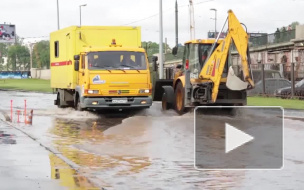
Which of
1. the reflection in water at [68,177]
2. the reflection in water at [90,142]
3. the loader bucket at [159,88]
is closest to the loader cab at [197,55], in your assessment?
the loader bucket at [159,88]

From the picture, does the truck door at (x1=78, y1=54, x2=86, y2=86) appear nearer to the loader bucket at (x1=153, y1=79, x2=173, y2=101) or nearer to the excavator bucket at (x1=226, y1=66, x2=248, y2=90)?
the loader bucket at (x1=153, y1=79, x2=173, y2=101)

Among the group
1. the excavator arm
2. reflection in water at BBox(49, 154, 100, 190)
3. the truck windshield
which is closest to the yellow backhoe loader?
the excavator arm

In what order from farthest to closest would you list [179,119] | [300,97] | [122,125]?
[300,97], [179,119], [122,125]

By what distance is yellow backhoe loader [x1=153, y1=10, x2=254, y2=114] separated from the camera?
62.2 feet

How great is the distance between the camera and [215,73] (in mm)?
19094

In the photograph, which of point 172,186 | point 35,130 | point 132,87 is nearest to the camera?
point 172,186

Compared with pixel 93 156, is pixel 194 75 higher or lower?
higher

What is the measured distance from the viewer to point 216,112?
68.5ft

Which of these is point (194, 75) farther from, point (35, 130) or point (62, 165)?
point (62, 165)

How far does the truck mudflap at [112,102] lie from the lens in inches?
785

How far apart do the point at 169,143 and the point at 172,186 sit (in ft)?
16.3

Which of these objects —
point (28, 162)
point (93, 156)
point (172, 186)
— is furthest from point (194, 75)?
point (172, 186)
